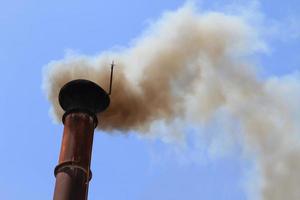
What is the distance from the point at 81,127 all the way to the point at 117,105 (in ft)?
8.51

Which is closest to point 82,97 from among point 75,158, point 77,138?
point 77,138

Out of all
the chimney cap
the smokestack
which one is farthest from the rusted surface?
the chimney cap

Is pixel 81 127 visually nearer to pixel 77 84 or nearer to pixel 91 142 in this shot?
pixel 91 142

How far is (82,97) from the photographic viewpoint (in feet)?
26.7

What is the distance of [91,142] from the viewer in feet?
25.6

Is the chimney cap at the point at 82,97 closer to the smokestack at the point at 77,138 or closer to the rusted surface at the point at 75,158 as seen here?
the smokestack at the point at 77,138

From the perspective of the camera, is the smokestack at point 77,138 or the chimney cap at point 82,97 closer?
the smokestack at point 77,138

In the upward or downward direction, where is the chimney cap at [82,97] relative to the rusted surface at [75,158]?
upward

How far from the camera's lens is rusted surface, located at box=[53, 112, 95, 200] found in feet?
23.1

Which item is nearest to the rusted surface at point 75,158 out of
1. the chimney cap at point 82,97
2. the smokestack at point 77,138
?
the smokestack at point 77,138

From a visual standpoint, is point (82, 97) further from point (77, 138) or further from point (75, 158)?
point (75, 158)

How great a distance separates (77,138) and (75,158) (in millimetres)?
363

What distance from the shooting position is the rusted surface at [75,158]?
704 cm

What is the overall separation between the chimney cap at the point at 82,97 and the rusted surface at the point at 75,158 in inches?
7.3
